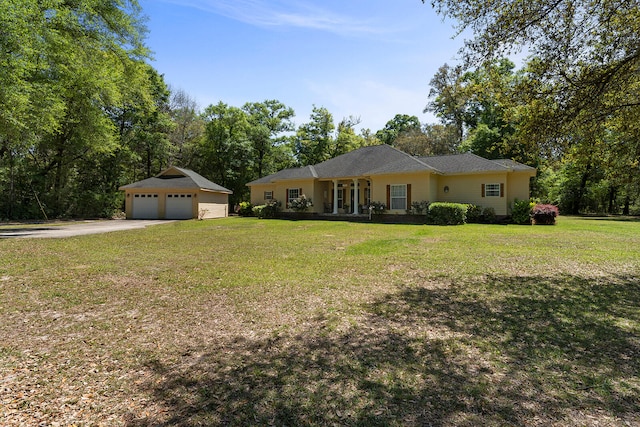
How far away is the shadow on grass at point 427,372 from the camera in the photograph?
7.52 feet

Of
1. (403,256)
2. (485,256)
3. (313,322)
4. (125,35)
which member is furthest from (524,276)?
(125,35)

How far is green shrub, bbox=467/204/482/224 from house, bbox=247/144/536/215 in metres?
0.64

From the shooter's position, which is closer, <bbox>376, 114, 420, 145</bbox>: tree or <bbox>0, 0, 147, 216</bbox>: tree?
<bbox>0, 0, 147, 216</bbox>: tree

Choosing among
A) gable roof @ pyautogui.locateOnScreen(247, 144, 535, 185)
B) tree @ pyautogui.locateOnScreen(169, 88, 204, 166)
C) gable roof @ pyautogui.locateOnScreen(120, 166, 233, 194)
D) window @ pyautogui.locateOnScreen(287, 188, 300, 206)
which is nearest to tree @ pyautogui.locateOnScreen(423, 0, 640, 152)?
gable roof @ pyautogui.locateOnScreen(247, 144, 535, 185)

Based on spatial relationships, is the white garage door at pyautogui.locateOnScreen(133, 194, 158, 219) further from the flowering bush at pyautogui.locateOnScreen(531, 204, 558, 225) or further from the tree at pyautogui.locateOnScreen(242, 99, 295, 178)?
the flowering bush at pyautogui.locateOnScreen(531, 204, 558, 225)

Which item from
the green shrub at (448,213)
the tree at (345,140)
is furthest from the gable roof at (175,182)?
the green shrub at (448,213)

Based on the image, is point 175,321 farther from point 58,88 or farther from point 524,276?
point 58,88

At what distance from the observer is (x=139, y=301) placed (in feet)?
15.9

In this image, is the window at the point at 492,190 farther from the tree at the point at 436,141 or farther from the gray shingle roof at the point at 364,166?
the tree at the point at 436,141

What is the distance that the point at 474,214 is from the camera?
18219 millimetres

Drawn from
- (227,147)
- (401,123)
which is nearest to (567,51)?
(227,147)

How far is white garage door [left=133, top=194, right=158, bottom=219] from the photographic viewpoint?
2495 centimetres

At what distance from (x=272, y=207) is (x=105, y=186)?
1600 cm

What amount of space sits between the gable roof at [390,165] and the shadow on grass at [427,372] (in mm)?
14946
